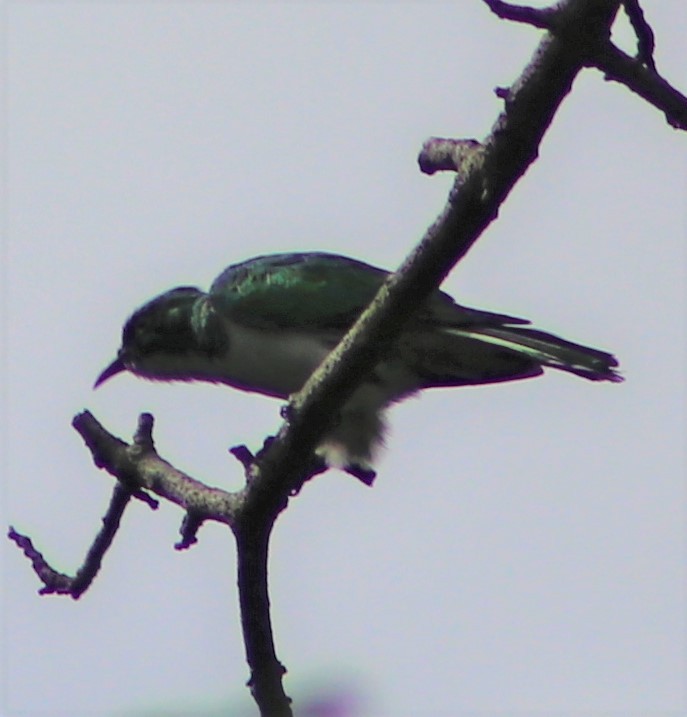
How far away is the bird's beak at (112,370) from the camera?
805cm

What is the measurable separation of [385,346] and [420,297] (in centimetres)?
26

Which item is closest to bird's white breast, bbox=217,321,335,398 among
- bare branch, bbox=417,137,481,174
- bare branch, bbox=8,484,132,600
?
bare branch, bbox=8,484,132,600

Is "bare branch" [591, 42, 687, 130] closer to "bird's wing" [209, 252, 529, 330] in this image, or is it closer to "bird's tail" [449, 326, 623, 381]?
"bird's tail" [449, 326, 623, 381]

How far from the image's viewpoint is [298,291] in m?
6.91

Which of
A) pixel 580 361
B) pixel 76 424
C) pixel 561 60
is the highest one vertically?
pixel 580 361

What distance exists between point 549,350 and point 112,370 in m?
3.16

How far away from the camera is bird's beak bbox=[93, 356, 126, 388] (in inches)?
317

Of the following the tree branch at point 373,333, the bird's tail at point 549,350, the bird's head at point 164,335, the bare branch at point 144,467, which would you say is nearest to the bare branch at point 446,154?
the tree branch at point 373,333

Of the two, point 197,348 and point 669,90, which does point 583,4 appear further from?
point 197,348

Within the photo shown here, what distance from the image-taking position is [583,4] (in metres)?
3.32

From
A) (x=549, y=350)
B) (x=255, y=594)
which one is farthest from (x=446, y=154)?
(x=549, y=350)

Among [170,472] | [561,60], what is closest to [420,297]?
[561,60]

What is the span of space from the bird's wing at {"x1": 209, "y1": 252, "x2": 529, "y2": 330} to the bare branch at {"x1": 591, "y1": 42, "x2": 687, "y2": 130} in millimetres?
3265

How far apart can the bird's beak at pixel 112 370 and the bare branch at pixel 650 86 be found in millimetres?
4972
